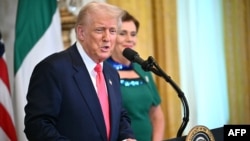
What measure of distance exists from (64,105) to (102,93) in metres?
0.19

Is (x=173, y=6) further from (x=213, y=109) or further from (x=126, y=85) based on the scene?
(x=126, y=85)

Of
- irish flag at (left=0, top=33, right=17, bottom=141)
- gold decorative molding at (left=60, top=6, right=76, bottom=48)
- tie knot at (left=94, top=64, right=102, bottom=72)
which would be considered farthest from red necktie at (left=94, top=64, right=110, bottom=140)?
gold decorative molding at (left=60, top=6, right=76, bottom=48)

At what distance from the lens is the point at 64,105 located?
148cm

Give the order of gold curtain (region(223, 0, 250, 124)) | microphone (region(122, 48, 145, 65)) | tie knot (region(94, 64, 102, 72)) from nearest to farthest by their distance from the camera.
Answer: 1. microphone (region(122, 48, 145, 65))
2. tie knot (region(94, 64, 102, 72))
3. gold curtain (region(223, 0, 250, 124))

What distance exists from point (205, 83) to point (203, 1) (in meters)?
0.70

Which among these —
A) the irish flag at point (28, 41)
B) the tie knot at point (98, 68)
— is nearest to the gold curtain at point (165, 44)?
the irish flag at point (28, 41)

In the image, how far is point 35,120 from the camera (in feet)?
4.63

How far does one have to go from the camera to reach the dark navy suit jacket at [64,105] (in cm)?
142

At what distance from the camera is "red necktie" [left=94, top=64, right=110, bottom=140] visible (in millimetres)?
1578

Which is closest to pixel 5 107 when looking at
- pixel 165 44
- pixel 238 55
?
pixel 165 44

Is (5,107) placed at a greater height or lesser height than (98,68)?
lesser

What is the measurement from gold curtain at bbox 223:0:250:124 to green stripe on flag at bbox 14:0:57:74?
1873 millimetres

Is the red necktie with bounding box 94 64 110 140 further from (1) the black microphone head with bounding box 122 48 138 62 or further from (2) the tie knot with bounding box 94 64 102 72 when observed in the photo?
(1) the black microphone head with bounding box 122 48 138 62

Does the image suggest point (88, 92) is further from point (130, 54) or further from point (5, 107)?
point (5, 107)
